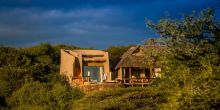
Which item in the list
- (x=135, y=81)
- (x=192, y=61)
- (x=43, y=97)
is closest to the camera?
(x=192, y=61)

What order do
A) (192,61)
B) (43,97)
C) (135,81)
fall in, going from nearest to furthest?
(192,61)
(43,97)
(135,81)

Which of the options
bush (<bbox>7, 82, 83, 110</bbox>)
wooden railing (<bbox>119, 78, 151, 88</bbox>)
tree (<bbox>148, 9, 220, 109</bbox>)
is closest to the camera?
tree (<bbox>148, 9, 220, 109</bbox>)

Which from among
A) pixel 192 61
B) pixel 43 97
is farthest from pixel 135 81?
pixel 192 61

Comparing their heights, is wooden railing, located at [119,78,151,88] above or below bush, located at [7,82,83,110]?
above

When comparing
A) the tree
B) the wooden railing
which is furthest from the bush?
the tree

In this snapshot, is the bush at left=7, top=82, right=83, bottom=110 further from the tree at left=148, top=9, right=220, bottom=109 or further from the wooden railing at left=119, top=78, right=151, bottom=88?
the tree at left=148, top=9, right=220, bottom=109

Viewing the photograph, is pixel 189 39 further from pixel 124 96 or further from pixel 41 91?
pixel 41 91

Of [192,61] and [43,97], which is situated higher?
[192,61]

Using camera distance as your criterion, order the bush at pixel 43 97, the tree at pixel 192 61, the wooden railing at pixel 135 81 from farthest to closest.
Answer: the wooden railing at pixel 135 81
the bush at pixel 43 97
the tree at pixel 192 61

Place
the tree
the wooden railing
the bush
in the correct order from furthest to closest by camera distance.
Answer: the wooden railing → the bush → the tree

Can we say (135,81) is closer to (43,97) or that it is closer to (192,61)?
(43,97)

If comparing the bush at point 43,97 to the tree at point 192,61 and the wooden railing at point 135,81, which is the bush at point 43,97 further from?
Result: the tree at point 192,61

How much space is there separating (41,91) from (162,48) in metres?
19.9

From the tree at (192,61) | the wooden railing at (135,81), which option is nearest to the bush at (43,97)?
the wooden railing at (135,81)
